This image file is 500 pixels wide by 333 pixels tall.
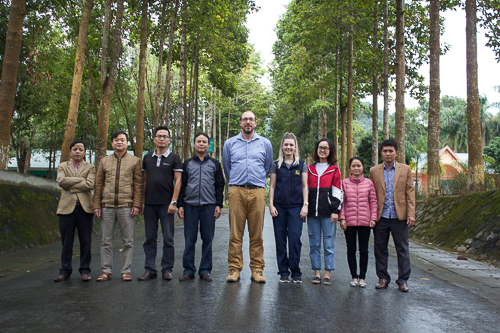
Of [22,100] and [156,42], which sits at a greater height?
[156,42]

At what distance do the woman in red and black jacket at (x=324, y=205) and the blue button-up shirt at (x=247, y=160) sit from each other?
29.2 inches

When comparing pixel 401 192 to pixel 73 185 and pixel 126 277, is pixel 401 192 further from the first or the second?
pixel 73 185

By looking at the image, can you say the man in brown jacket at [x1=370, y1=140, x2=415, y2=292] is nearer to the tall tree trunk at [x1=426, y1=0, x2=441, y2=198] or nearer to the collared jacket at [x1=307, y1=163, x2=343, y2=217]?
the collared jacket at [x1=307, y1=163, x2=343, y2=217]

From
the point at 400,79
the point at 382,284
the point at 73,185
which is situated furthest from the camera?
the point at 400,79

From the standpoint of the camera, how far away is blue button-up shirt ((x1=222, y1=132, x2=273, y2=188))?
22.3ft

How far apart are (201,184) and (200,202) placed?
0.27 m

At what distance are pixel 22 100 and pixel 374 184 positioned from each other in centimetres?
2066

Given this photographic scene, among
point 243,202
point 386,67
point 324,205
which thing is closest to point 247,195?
point 243,202

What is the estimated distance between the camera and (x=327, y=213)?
672 cm

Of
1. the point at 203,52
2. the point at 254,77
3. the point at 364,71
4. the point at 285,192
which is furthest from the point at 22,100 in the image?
the point at 254,77

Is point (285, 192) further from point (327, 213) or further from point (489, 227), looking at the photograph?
point (489, 227)

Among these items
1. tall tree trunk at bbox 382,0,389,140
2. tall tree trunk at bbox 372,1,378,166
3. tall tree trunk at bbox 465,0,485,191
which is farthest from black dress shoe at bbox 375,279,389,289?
tall tree trunk at bbox 372,1,378,166

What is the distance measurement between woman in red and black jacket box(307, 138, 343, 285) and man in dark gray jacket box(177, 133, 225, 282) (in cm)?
141

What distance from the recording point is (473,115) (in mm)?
13469
